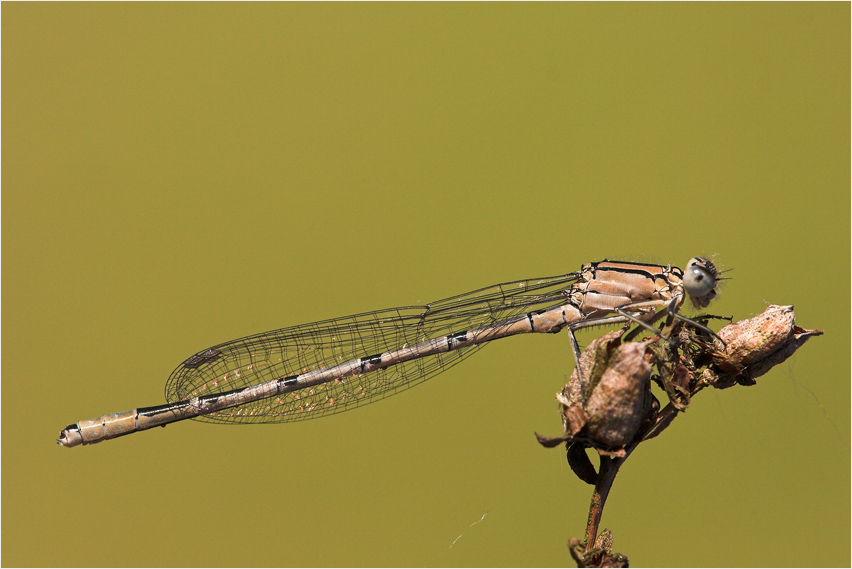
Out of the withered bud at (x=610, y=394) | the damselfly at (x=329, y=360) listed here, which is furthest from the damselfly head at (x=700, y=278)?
the withered bud at (x=610, y=394)

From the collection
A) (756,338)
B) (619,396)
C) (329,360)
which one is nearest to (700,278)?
(756,338)

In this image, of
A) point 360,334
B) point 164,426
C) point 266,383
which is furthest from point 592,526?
point 164,426

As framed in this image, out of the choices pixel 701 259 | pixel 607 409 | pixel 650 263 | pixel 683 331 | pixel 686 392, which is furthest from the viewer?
pixel 650 263

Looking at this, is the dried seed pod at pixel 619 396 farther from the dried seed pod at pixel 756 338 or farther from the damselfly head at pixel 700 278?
the damselfly head at pixel 700 278

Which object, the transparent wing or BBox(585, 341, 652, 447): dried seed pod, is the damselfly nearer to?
the transparent wing

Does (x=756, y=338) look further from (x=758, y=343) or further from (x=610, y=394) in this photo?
(x=610, y=394)

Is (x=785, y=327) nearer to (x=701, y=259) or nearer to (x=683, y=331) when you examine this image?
(x=683, y=331)

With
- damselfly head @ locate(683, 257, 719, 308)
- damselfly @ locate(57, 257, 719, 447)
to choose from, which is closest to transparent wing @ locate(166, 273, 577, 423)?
damselfly @ locate(57, 257, 719, 447)
